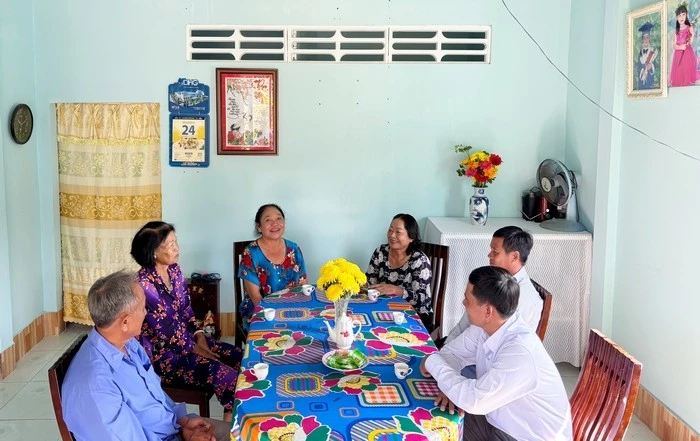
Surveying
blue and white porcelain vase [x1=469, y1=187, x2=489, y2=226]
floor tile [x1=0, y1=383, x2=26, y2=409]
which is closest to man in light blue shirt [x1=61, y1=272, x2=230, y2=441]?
floor tile [x1=0, y1=383, x2=26, y2=409]

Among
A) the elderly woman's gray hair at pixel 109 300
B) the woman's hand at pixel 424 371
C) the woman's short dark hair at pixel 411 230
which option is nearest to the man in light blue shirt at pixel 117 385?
the elderly woman's gray hair at pixel 109 300

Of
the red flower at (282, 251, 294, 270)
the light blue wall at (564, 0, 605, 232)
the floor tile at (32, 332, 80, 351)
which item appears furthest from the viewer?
the floor tile at (32, 332, 80, 351)

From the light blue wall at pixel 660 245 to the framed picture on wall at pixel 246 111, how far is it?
2.23m

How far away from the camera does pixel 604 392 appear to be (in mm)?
2219

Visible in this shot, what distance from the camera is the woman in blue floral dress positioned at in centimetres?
362

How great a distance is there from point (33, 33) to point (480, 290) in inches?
149

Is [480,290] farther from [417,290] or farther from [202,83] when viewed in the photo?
[202,83]

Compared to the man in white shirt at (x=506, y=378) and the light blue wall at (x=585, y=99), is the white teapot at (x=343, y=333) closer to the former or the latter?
the man in white shirt at (x=506, y=378)

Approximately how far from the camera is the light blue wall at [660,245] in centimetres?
300

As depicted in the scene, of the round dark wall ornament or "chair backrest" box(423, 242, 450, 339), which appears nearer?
"chair backrest" box(423, 242, 450, 339)

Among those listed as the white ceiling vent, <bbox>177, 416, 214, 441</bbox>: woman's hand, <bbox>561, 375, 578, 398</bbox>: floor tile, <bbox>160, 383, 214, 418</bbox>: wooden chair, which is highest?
the white ceiling vent

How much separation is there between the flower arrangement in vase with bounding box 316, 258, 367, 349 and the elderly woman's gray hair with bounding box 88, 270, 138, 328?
772mm

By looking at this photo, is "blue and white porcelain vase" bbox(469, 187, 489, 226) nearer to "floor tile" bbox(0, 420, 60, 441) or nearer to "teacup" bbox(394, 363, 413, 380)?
"teacup" bbox(394, 363, 413, 380)

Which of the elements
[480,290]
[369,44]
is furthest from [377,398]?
[369,44]
